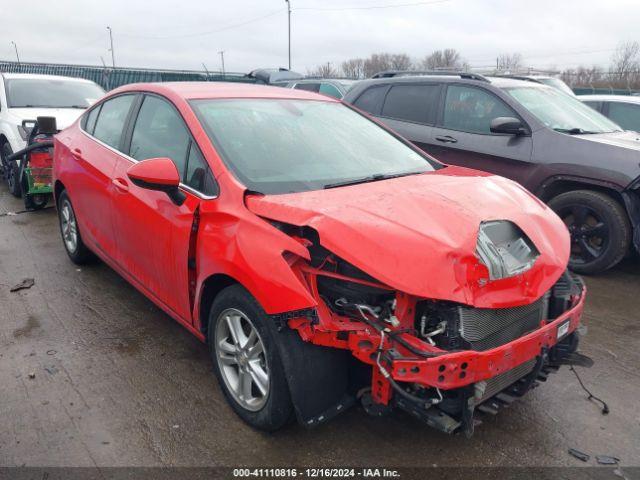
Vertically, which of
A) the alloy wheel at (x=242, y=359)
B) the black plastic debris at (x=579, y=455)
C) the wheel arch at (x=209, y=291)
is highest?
the wheel arch at (x=209, y=291)

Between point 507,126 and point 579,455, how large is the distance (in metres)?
3.55

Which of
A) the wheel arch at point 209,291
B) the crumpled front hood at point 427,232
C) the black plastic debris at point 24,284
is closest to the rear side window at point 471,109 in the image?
the crumpled front hood at point 427,232

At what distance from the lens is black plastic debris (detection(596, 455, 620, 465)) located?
2.57 metres

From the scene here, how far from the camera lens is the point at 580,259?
5176 mm

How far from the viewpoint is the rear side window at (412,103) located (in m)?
6.30

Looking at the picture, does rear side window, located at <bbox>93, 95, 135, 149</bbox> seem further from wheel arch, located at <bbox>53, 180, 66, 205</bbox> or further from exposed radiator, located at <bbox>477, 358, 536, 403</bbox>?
exposed radiator, located at <bbox>477, 358, 536, 403</bbox>

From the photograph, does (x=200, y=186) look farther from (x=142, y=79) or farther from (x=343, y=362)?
(x=142, y=79)

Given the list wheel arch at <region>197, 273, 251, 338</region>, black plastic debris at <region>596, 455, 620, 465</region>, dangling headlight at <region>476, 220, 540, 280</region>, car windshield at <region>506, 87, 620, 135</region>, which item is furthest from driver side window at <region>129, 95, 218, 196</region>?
car windshield at <region>506, 87, 620, 135</region>

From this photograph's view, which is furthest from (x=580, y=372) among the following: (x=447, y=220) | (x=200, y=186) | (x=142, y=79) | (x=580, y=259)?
(x=142, y=79)

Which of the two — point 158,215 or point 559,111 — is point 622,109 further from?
point 158,215

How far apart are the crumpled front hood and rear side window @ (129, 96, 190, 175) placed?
0.81m

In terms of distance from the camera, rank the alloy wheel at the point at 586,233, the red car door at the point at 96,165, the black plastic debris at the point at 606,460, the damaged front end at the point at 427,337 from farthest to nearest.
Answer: the alloy wheel at the point at 586,233 < the red car door at the point at 96,165 < the black plastic debris at the point at 606,460 < the damaged front end at the point at 427,337

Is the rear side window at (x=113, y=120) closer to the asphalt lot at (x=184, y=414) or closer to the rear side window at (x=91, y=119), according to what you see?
the rear side window at (x=91, y=119)

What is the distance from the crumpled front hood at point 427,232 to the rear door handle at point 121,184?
4.37 feet
